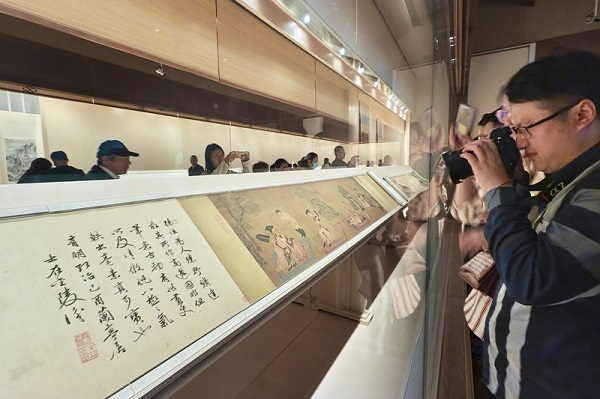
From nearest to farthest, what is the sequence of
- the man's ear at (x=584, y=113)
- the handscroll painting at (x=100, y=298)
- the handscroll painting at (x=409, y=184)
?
the handscroll painting at (x=100, y=298) < the man's ear at (x=584, y=113) < the handscroll painting at (x=409, y=184)

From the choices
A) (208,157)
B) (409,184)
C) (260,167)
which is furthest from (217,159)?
(409,184)

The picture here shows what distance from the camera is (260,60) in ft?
2.97

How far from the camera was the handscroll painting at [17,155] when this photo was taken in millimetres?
383

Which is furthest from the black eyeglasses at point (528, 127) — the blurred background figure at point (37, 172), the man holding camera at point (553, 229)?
the blurred background figure at point (37, 172)

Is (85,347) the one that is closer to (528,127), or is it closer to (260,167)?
(260,167)

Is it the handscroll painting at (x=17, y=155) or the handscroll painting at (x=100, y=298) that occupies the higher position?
the handscroll painting at (x=17, y=155)

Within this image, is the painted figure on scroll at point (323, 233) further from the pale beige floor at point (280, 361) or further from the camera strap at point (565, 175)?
the pale beige floor at point (280, 361)

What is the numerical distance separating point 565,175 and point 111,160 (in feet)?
2.88

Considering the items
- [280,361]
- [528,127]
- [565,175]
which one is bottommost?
[280,361]

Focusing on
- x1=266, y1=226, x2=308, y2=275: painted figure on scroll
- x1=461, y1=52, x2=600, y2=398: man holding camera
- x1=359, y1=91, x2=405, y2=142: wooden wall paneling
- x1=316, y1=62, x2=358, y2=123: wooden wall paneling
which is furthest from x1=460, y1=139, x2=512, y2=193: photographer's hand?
x1=359, y1=91, x2=405, y2=142: wooden wall paneling

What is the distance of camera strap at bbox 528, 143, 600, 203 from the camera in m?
0.49

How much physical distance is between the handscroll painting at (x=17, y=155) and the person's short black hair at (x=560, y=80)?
91 cm

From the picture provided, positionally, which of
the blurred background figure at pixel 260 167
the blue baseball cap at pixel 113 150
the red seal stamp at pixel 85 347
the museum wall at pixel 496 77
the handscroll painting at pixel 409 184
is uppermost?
the museum wall at pixel 496 77

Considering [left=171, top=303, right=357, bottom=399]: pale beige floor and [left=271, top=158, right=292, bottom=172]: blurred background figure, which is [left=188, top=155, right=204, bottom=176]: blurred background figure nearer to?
[left=271, top=158, right=292, bottom=172]: blurred background figure
